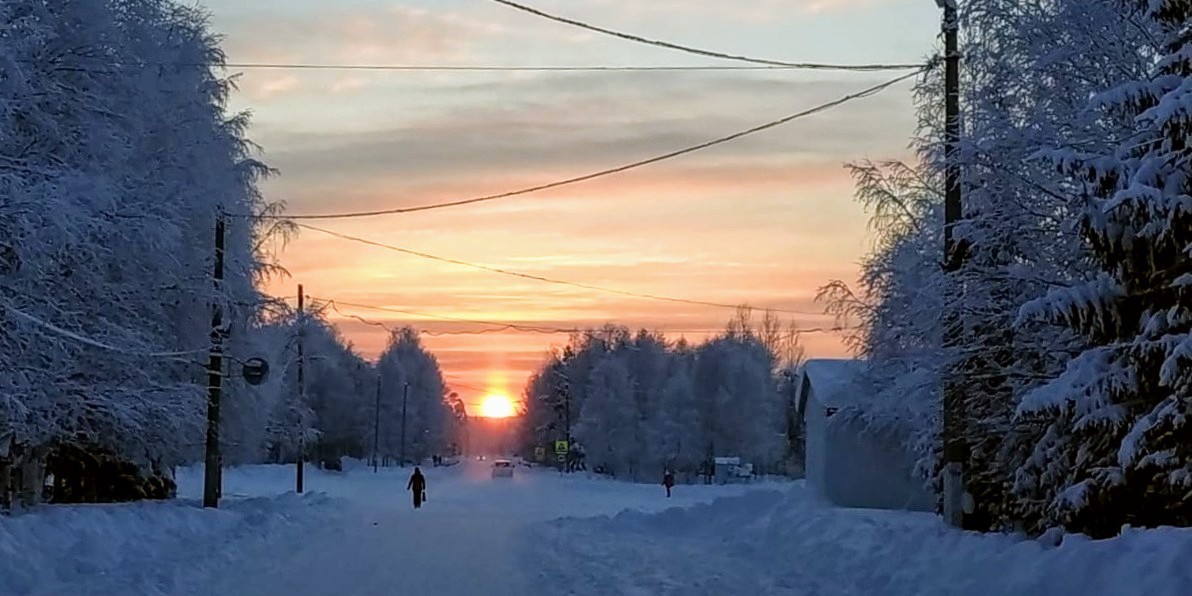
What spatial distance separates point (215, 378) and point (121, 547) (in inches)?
399

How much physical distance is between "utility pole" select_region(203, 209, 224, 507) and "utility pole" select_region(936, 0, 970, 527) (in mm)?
16065

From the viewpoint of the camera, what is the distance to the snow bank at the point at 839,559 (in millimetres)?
11898

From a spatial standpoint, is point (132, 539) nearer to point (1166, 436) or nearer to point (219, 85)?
point (219, 85)

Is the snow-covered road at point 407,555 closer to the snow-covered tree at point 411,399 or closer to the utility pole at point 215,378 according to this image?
the utility pole at point 215,378

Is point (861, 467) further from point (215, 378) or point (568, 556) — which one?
point (215, 378)

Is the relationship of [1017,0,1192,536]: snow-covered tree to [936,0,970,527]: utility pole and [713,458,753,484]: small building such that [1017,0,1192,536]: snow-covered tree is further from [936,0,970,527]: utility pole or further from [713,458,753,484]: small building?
[713,458,753,484]: small building

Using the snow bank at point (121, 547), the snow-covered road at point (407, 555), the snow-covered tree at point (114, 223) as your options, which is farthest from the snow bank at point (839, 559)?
the snow-covered tree at point (114, 223)

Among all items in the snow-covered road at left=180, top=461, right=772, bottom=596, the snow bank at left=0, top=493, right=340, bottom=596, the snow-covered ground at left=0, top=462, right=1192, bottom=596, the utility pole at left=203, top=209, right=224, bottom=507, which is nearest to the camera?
the snow-covered ground at left=0, top=462, right=1192, bottom=596

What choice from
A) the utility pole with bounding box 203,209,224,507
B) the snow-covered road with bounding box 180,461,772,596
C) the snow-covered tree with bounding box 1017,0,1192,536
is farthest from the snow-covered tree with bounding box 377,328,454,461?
the snow-covered tree with bounding box 1017,0,1192,536

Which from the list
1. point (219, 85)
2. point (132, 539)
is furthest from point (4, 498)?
point (219, 85)

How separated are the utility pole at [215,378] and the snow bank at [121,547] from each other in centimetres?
210

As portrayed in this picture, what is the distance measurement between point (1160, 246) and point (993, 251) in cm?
564

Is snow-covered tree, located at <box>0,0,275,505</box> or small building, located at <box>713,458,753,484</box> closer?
snow-covered tree, located at <box>0,0,275,505</box>

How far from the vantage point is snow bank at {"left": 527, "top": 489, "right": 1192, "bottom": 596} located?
11898 millimetres
